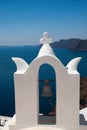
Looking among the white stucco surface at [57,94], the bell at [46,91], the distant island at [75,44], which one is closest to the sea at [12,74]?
the distant island at [75,44]

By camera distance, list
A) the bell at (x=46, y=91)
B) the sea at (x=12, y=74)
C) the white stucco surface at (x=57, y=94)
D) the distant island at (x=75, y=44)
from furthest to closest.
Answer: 1. the distant island at (x=75, y=44)
2. the sea at (x=12, y=74)
3. the bell at (x=46, y=91)
4. the white stucco surface at (x=57, y=94)

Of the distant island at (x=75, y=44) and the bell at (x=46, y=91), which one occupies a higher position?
the distant island at (x=75, y=44)

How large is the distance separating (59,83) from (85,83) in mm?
13921

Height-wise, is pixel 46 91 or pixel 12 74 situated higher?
pixel 12 74

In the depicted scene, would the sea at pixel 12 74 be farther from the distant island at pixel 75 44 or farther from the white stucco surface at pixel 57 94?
the white stucco surface at pixel 57 94

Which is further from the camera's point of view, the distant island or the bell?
the distant island

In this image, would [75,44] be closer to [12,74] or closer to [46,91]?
[12,74]

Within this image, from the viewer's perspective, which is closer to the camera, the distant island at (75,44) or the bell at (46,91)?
the bell at (46,91)

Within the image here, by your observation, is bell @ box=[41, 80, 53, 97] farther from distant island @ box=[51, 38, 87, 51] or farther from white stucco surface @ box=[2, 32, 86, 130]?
distant island @ box=[51, 38, 87, 51]

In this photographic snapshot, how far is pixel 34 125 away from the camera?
4.38m

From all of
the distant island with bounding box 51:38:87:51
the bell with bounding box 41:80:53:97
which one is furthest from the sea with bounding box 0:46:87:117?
the bell with bounding box 41:80:53:97

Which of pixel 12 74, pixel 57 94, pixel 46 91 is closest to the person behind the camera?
pixel 57 94

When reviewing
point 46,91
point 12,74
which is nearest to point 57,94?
point 46,91

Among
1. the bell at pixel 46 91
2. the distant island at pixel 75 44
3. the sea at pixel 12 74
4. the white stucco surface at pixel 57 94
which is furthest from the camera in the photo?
the distant island at pixel 75 44
